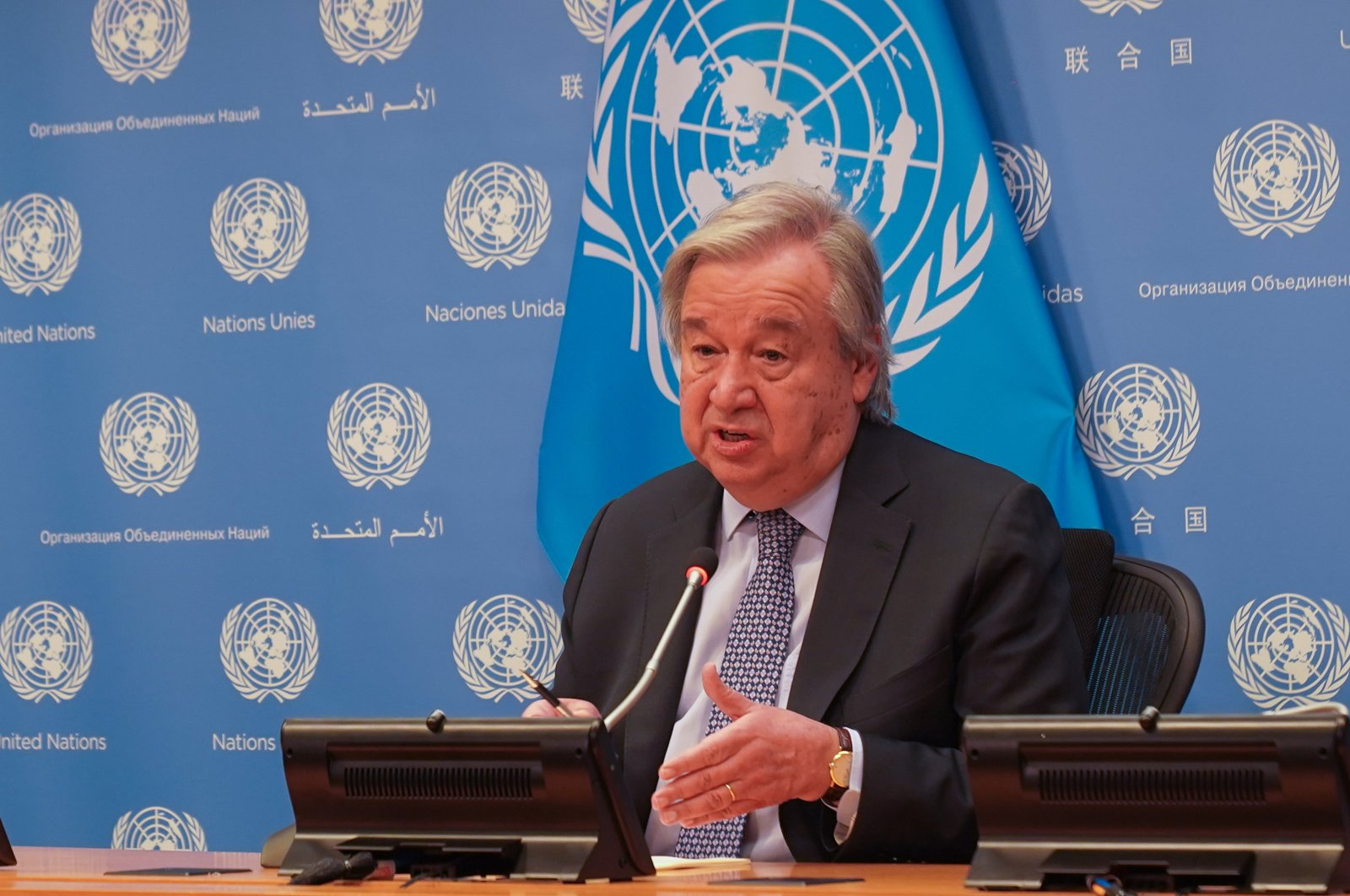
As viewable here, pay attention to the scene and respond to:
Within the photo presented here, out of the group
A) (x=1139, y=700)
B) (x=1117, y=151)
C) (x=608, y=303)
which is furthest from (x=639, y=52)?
(x=1139, y=700)

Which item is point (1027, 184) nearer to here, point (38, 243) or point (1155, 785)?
point (1155, 785)

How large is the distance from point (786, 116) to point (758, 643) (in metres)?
1.36

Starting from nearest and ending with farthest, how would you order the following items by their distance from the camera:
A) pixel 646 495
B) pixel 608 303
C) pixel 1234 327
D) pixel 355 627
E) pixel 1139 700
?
pixel 1139 700, pixel 646 495, pixel 1234 327, pixel 608 303, pixel 355 627

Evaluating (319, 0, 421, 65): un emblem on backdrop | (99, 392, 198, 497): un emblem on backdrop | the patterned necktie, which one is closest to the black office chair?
the patterned necktie

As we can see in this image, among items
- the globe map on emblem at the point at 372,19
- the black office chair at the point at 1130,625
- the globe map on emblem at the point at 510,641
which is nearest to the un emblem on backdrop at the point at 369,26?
the globe map on emblem at the point at 372,19

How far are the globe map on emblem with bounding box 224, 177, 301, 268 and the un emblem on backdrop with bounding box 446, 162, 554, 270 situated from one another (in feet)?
1.42

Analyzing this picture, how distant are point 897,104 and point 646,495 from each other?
3.52 feet

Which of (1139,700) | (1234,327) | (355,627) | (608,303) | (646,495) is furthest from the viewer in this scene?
(355,627)

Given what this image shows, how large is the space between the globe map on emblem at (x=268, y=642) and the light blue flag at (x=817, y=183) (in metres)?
0.75

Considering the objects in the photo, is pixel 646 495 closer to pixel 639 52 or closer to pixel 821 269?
pixel 821 269

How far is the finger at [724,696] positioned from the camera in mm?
1714

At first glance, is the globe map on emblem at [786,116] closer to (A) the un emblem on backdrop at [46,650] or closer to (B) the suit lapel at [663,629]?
(B) the suit lapel at [663,629]

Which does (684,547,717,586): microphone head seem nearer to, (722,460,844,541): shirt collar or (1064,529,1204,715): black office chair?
(722,460,844,541): shirt collar

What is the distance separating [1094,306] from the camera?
9.89 feet
